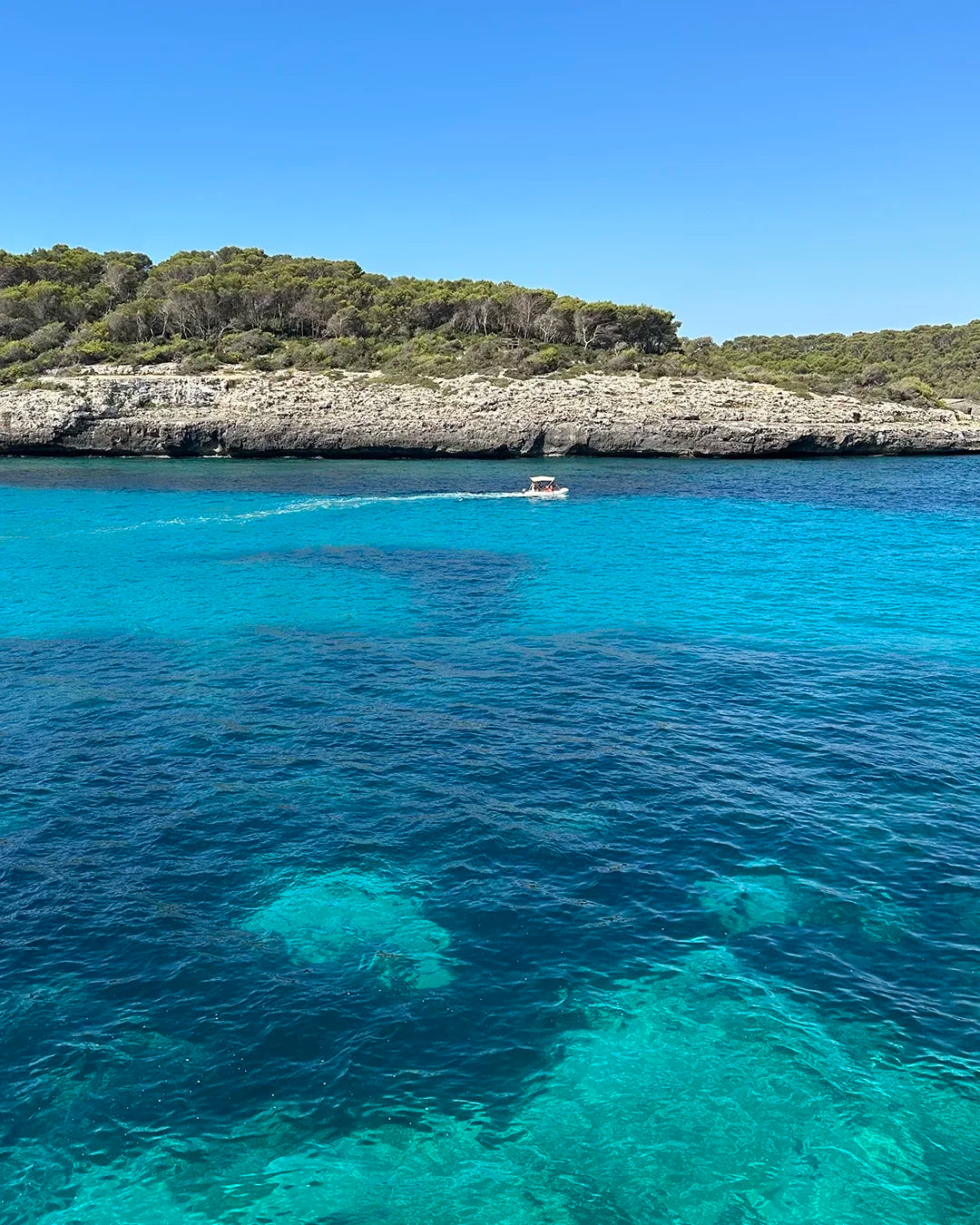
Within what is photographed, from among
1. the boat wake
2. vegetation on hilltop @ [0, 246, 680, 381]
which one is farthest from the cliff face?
the boat wake

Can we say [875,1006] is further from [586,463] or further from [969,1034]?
[586,463]

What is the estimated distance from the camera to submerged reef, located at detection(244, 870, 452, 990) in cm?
1459

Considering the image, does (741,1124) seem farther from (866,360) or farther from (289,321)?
(866,360)

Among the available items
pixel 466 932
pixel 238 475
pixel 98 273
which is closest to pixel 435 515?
pixel 238 475

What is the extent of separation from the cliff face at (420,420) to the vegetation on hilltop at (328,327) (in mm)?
8423

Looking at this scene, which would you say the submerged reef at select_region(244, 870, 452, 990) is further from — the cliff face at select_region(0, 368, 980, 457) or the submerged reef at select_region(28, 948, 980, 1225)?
the cliff face at select_region(0, 368, 980, 457)

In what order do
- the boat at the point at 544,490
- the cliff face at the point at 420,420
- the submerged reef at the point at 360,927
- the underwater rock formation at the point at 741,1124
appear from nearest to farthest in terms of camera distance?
the underwater rock formation at the point at 741,1124, the submerged reef at the point at 360,927, the boat at the point at 544,490, the cliff face at the point at 420,420

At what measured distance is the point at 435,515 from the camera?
57594 millimetres

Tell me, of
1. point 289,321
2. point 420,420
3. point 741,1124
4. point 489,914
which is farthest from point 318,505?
point 289,321

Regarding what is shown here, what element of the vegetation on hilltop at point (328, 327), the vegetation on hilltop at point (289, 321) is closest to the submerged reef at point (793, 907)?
the vegetation on hilltop at point (328, 327)

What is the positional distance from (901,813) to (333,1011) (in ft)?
40.8

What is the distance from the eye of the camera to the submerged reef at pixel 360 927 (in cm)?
1459

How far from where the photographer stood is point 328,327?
4449 inches

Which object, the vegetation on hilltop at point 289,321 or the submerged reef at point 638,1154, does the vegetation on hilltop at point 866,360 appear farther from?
the submerged reef at point 638,1154
